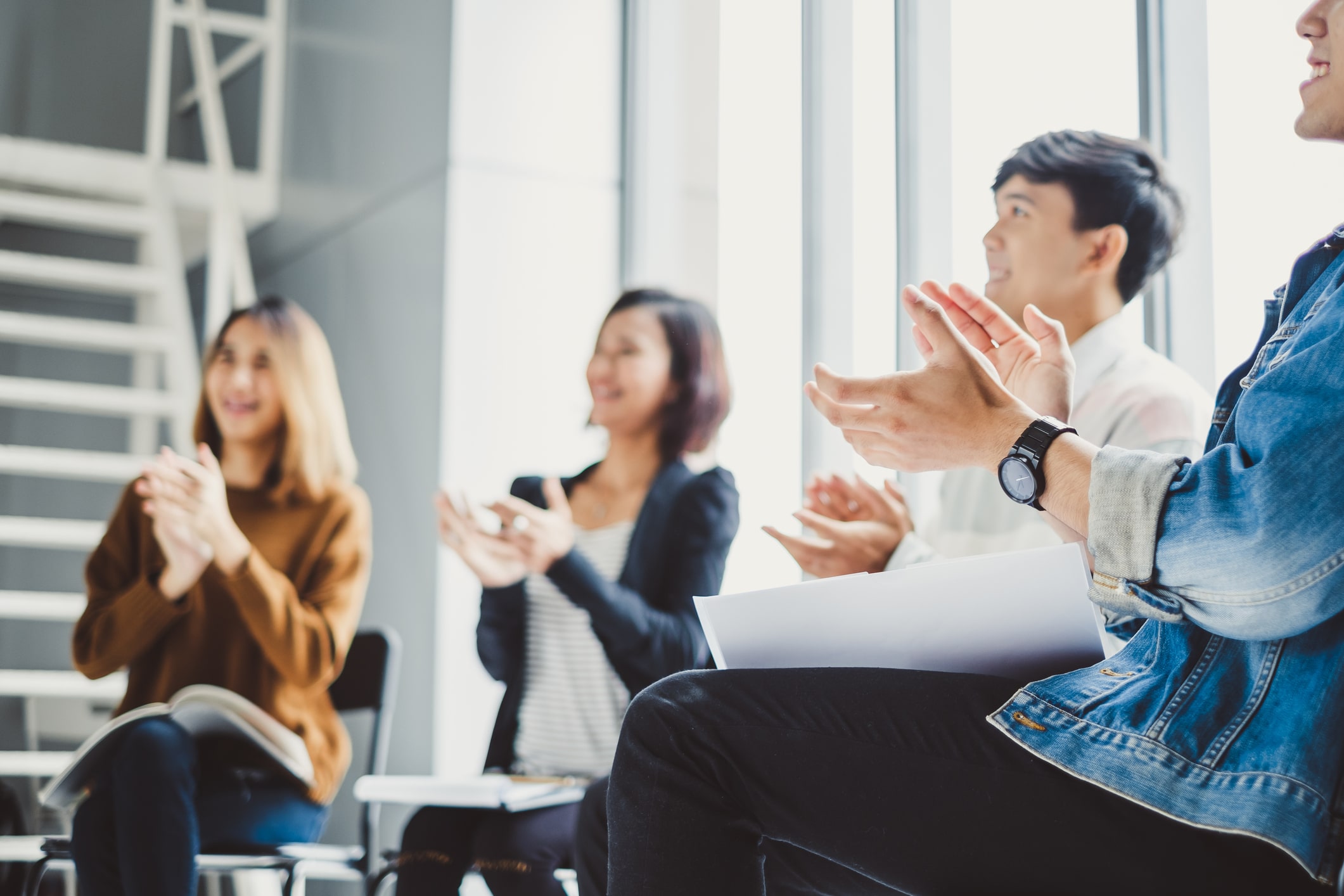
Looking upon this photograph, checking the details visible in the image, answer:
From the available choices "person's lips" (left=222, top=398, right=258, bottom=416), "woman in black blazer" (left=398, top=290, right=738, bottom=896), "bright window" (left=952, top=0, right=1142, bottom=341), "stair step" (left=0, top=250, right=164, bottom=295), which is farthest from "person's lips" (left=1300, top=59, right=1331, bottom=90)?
"stair step" (left=0, top=250, right=164, bottom=295)

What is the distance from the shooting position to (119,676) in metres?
3.90

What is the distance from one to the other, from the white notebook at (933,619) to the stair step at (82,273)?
366 centimetres

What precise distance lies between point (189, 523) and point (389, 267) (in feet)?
5.20

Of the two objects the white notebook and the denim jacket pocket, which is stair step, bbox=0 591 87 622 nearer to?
the white notebook

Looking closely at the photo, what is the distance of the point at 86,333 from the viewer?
3977 mm

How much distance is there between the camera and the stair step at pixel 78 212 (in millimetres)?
4102

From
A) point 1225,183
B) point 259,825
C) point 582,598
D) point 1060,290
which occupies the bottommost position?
point 259,825

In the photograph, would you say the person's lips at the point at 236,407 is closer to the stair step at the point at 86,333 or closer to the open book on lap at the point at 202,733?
the open book on lap at the point at 202,733

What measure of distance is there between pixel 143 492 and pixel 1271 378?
2251mm

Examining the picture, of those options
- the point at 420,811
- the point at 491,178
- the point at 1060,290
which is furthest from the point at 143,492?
the point at 1060,290

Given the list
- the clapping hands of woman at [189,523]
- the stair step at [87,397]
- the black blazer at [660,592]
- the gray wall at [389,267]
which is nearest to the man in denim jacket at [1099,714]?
the black blazer at [660,592]

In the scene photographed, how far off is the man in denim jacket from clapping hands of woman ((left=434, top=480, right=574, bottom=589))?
3.44ft

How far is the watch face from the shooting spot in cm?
91

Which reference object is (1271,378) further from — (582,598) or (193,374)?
(193,374)
